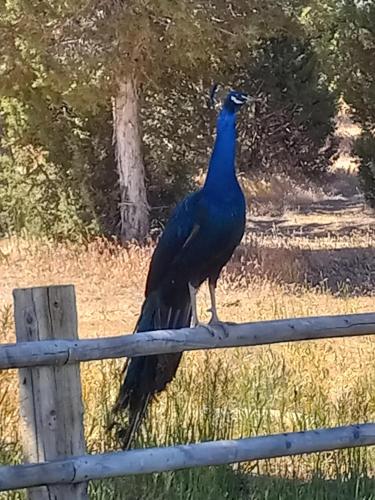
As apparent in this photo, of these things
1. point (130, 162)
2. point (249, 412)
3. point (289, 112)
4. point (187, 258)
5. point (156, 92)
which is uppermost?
point (156, 92)

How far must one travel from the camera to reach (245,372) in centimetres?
588

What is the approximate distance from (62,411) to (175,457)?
1.21ft

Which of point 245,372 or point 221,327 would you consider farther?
point 245,372

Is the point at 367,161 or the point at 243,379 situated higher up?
the point at 367,161

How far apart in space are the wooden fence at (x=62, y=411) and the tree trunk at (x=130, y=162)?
1000cm

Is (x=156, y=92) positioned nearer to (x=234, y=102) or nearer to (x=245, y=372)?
(x=245, y=372)

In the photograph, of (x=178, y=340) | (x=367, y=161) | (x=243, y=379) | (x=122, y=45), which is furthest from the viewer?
(x=367, y=161)

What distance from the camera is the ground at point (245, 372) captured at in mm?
4328

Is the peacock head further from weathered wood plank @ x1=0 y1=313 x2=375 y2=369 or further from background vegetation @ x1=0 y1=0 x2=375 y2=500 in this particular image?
background vegetation @ x1=0 y1=0 x2=375 y2=500

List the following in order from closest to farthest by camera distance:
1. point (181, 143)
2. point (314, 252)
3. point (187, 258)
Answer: point (187, 258)
point (314, 252)
point (181, 143)

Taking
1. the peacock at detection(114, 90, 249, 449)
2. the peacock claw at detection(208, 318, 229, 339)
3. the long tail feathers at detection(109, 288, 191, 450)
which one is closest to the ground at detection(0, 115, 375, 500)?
the long tail feathers at detection(109, 288, 191, 450)

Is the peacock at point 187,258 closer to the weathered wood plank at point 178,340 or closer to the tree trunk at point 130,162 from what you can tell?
the weathered wood plank at point 178,340

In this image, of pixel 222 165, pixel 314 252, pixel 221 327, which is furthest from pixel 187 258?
pixel 314 252

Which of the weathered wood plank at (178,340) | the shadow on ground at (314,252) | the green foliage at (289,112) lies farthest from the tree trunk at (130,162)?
the weathered wood plank at (178,340)
